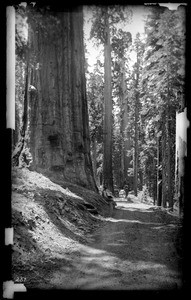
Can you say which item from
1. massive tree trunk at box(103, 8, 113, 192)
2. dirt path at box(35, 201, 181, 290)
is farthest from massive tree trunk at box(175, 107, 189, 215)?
massive tree trunk at box(103, 8, 113, 192)

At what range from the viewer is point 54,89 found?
420 inches

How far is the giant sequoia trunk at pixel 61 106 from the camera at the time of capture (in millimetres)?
10086

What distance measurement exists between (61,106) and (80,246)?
6.00 meters

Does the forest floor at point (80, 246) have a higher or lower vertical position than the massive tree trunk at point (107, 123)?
lower

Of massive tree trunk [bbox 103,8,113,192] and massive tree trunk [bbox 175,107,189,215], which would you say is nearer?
massive tree trunk [bbox 175,107,189,215]

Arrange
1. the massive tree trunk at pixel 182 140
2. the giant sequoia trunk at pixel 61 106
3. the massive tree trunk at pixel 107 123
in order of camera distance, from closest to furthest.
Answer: the massive tree trunk at pixel 182 140 < the giant sequoia trunk at pixel 61 106 < the massive tree trunk at pixel 107 123

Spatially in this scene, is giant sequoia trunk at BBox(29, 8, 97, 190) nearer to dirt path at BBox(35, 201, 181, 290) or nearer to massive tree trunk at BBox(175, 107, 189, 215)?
dirt path at BBox(35, 201, 181, 290)

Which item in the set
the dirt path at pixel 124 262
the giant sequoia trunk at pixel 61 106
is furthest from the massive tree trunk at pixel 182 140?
the giant sequoia trunk at pixel 61 106

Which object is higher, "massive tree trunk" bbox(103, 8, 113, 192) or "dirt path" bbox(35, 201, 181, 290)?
"massive tree trunk" bbox(103, 8, 113, 192)

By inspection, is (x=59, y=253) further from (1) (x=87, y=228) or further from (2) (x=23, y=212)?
(1) (x=87, y=228)

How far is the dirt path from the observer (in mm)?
4355

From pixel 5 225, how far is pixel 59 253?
347 cm

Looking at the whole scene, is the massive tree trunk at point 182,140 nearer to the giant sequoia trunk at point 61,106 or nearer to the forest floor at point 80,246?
the forest floor at point 80,246

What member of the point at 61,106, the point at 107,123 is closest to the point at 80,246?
the point at 61,106
